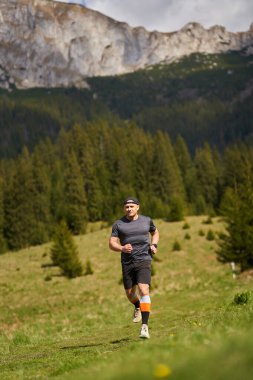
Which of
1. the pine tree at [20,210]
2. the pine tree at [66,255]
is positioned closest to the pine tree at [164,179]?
the pine tree at [20,210]

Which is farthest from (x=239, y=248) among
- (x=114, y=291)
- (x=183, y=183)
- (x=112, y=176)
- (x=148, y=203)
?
(x=183, y=183)

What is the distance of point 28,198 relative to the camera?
93.1 m

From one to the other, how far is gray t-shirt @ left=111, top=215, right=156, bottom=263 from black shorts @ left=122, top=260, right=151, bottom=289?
12cm

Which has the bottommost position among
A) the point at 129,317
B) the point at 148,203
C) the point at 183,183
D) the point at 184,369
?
the point at 129,317

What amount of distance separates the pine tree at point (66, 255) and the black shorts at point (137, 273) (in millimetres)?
34919

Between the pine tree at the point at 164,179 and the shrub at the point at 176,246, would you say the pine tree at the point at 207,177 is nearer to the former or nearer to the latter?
the pine tree at the point at 164,179

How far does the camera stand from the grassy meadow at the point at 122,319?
514 cm

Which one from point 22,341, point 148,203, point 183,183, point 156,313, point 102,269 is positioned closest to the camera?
point 22,341

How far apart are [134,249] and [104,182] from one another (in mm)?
90982

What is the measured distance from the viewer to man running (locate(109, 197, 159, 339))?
11977 millimetres

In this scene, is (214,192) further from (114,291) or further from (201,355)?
(201,355)

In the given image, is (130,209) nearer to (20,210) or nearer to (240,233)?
(240,233)

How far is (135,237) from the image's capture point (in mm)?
12219

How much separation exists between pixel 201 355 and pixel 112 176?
99.9 metres
